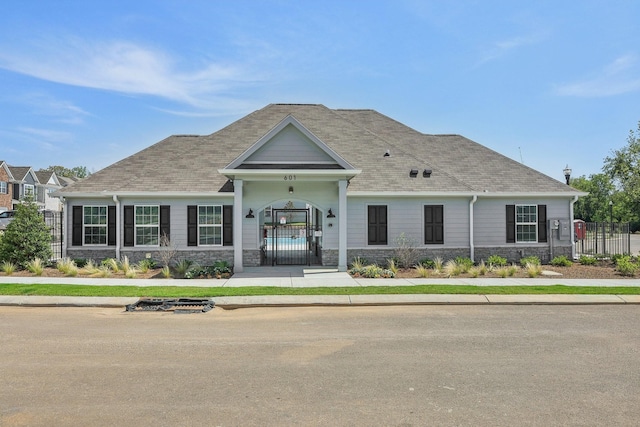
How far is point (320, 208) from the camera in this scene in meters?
18.7

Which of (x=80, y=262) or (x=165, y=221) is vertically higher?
(x=165, y=221)

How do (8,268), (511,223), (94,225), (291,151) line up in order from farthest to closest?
1. (511,223)
2. (94,225)
3. (291,151)
4. (8,268)

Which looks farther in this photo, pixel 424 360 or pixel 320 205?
pixel 320 205

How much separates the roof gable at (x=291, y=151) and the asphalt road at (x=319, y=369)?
7750 mm

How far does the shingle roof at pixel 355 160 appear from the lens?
747 inches

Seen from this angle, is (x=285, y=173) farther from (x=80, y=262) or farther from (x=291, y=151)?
(x=80, y=262)

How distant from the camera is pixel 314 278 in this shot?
51.1ft

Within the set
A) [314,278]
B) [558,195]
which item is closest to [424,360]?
[314,278]

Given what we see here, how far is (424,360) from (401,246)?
12.2m

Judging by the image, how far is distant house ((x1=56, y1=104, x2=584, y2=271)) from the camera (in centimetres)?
1803

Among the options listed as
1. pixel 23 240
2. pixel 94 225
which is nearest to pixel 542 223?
pixel 94 225

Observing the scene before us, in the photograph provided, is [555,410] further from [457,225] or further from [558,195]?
[558,195]

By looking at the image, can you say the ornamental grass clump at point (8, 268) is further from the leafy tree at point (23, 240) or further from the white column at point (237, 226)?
the white column at point (237, 226)

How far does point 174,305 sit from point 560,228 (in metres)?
17.2
